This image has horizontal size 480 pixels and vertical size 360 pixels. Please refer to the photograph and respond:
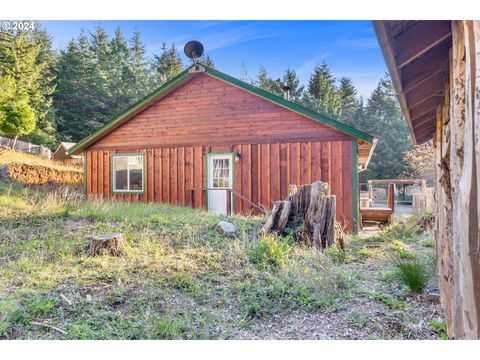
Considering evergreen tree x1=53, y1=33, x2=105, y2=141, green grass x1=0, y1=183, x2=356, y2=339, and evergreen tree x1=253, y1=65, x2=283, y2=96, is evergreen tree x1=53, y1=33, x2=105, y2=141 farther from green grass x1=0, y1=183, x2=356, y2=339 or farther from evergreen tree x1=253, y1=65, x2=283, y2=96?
evergreen tree x1=253, y1=65, x2=283, y2=96

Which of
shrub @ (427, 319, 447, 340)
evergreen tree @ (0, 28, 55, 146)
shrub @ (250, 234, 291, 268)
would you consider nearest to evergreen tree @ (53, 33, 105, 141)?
evergreen tree @ (0, 28, 55, 146)

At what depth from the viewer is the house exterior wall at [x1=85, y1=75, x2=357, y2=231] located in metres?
6.84

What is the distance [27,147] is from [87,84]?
2.30 metres

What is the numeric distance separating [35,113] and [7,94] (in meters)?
0.55

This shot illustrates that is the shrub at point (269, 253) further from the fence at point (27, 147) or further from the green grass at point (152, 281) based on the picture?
the fence at point (27, 147)

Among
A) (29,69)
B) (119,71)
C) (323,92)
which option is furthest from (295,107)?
(29,69)

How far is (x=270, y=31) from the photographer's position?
3.48m

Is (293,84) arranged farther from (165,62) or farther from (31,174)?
(31,174)

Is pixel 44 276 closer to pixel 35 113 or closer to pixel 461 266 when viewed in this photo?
pixel 35 113

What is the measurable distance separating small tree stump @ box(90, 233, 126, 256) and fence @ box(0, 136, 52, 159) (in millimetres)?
2857

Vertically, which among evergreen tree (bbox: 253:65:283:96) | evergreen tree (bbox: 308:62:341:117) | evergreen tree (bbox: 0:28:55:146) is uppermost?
evergreen tree (bbox: 253:65:283:96)

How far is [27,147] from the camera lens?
19.1 ft

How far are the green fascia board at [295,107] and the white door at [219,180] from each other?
171 cm
